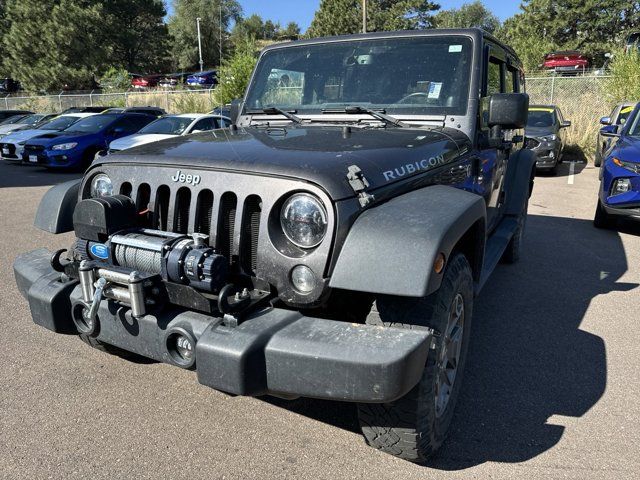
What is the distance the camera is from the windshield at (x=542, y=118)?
12.9 metres

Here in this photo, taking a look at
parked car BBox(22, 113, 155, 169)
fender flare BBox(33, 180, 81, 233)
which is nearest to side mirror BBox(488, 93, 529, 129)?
fender flare BBox(33, 180, 81, 233)

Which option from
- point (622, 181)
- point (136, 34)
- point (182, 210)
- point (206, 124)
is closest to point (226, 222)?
point (182, 210)

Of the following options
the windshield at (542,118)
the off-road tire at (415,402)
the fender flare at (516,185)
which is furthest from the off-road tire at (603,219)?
the windshield at (542,118)

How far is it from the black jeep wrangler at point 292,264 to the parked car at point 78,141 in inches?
436

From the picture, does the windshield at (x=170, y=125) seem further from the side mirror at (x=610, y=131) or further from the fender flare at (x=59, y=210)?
the fender flare at (x=59, y=210)

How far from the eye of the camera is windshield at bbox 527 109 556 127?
12.9m

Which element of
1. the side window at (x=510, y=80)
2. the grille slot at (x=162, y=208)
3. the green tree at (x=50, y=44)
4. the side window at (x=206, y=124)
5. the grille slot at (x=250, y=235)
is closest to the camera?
the grille slot at (x=250, y=235)

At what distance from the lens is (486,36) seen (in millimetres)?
3762

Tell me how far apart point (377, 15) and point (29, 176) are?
37.3 meters

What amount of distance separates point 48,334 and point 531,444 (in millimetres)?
3336

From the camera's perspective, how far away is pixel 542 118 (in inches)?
518

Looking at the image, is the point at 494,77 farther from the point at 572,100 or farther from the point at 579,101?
the point at 572,100

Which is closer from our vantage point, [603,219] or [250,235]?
[250,235]

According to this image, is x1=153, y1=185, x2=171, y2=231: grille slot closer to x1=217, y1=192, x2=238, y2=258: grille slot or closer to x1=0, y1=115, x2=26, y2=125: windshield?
x1=217, y1=192, x2=238, y2=258: grille slot
